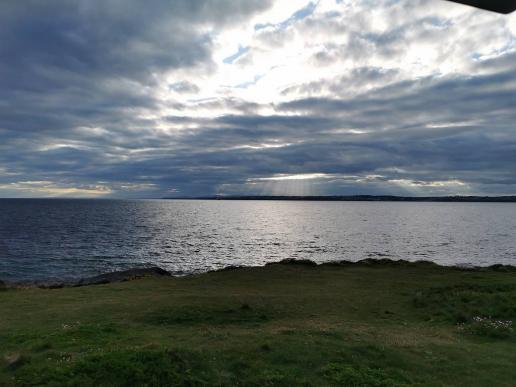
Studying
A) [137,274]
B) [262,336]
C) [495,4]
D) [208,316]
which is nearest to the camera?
[495,4]

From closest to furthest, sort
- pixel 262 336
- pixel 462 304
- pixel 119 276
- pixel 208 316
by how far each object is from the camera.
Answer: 1. pixel 262 336
2. pixel 208 316
3. pixel 462 304
4. pixel 119 276

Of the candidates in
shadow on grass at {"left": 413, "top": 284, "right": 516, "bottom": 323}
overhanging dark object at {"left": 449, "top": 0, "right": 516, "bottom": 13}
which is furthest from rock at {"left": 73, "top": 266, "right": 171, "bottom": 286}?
overhanging dark object at {"left": 449, "top": 0, "right": 516, "bottom": 13}

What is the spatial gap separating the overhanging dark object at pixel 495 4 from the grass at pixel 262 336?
1018cm

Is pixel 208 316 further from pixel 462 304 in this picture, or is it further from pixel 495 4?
pixel 495 4

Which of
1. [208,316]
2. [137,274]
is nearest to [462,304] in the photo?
[208,316]

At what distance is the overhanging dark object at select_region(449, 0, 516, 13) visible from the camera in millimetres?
2433

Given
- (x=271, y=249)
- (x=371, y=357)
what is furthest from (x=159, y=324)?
(x=271, y=249)

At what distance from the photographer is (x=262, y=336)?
14.6m

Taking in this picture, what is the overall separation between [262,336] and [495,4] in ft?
46.6

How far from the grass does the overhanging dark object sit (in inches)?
401

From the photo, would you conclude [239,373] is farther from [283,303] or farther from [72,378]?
[283,303]

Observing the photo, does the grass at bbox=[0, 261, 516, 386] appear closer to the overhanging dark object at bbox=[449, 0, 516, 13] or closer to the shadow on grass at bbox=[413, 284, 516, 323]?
the shadow on grass at bbox=[413, 284, 516, 323]

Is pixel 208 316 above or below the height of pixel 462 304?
below

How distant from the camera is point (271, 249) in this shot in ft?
225
